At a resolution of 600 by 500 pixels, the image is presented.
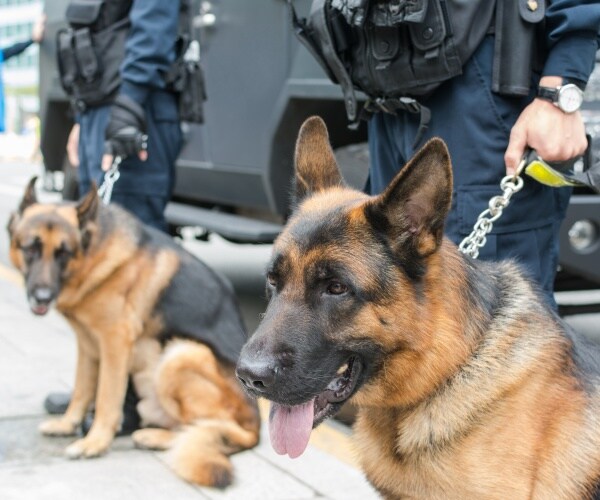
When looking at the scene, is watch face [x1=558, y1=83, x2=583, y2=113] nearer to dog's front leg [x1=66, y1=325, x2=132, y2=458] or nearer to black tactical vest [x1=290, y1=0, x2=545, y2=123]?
black tactical vest [x1=290, y1=0, x2=545, y2=123]

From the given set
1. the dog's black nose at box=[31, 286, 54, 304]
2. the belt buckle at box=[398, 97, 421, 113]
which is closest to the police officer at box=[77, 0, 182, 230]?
the dog's black nose at box=[31, 286, 54, 304]

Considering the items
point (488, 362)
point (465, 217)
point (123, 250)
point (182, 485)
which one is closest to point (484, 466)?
point (488, 362)

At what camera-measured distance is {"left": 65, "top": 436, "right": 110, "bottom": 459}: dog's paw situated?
3.78 meters

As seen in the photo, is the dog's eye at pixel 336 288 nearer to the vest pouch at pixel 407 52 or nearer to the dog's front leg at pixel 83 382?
the vest pouch at pixel 407 52

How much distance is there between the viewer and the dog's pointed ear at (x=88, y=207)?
13.0 feet

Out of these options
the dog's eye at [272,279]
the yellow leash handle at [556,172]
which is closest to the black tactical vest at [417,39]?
the yellow leash handle at [556,172]

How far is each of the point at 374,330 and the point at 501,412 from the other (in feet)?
1.27

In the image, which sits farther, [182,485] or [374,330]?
[182,485]

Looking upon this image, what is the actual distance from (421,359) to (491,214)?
65 centimetres

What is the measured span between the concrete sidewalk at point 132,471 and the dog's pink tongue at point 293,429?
1.08 m

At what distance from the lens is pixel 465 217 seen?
287 centimetres

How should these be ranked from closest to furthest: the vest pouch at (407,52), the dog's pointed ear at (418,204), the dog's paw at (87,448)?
the dog's pointed ear at (418,204) < the vest pouch at (407,52) < the dog's paw at (87,448)

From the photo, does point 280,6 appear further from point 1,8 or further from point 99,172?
point 1,8

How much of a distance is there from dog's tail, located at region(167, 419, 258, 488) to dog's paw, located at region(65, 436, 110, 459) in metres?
0.33
